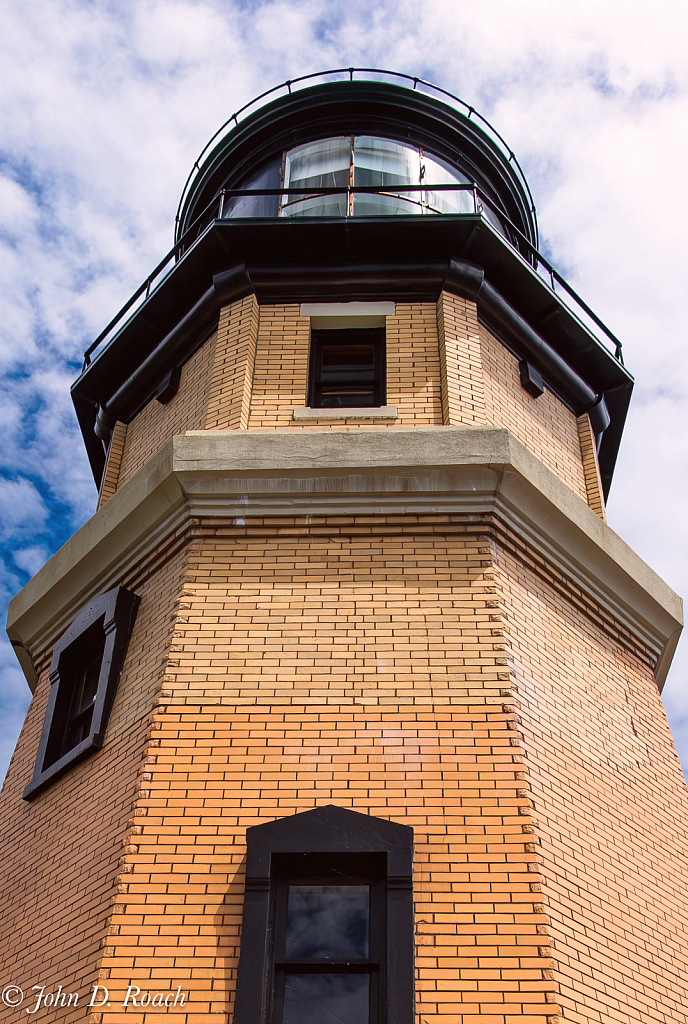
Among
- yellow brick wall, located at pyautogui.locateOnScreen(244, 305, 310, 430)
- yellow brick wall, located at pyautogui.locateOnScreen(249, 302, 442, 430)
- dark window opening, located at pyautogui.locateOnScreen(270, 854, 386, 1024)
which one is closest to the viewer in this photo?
dark window opening, located at pyautogui.locateOnScreen(270, 854, 386, 1024)

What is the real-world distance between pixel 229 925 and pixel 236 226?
7154 millimetres

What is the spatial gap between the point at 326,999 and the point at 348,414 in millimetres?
5083

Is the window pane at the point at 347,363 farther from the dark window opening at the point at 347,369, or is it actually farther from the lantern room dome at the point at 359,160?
the lantern room dome at the point at 359,160

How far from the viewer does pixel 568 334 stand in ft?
37.4

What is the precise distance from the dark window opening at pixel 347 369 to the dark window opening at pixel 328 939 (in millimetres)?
4721

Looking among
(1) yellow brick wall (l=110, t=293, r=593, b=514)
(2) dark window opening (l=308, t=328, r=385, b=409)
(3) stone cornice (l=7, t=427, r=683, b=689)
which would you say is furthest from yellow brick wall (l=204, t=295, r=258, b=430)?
(3) stone cornice (l=7, t=427, r=683, b=689)

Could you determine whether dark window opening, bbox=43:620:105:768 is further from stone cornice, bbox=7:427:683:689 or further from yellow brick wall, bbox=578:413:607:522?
yellow brick wall, bbox=578:413:607:522

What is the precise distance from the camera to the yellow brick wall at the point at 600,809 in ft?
21.5

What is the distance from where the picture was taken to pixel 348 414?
9430 mm

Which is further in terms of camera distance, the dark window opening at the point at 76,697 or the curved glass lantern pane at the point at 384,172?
the curved glass lantern pane at the point at 384,172

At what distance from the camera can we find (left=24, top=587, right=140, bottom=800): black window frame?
8.10m

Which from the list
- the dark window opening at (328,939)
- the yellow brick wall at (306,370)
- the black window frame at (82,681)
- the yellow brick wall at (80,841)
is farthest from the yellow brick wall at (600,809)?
the black window frame at (82,681)

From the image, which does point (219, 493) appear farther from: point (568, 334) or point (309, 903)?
point (568, 334)

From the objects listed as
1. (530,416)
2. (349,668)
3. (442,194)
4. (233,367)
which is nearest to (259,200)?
(442,194)
